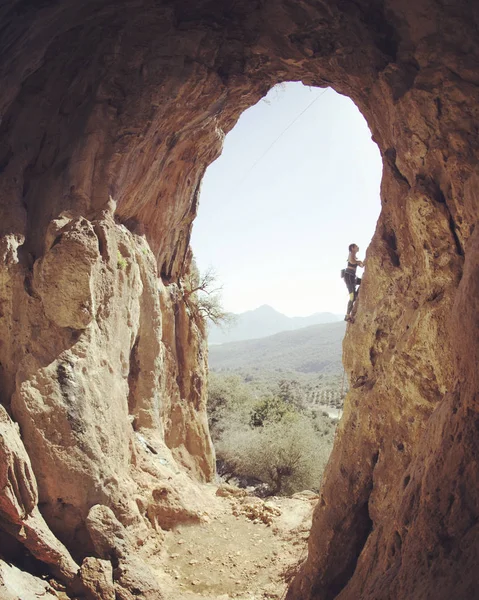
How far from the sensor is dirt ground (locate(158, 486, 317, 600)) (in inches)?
279

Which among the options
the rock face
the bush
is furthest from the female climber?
the bush

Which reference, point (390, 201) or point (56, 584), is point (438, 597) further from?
point (390, 201)

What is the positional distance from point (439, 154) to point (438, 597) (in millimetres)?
5427

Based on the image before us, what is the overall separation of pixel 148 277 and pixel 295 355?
140 m

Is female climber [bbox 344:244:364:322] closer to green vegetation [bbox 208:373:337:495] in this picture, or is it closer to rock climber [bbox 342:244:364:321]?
rock climber [bbox 342:244:364:321]

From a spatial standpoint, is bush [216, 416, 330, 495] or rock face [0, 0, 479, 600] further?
bush [216, 416, 330, 495]

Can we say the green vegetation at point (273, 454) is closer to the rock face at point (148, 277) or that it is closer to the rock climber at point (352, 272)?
the rock face at point (148, 277)

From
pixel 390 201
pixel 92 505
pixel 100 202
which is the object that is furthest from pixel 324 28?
pixel 92 505

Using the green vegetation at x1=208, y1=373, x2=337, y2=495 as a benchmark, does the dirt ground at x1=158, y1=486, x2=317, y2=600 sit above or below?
above

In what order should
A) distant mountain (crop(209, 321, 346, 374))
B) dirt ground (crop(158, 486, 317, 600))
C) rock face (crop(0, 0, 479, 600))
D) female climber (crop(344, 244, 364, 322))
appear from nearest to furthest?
rock face (crop(0, 0, 479, 600)) < dirt ground (crop(158, 486, 317, 600)) < female climber (crop(344, 244, 364, 322)) < distant mountain (crop(209, 321, 346, 374))

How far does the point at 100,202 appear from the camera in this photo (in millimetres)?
8117

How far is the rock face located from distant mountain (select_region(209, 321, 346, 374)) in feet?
295

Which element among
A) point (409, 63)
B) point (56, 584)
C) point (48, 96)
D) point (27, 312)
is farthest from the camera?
point (48, 96)

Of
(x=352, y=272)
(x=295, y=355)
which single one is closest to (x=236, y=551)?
(x=352, y=272)
